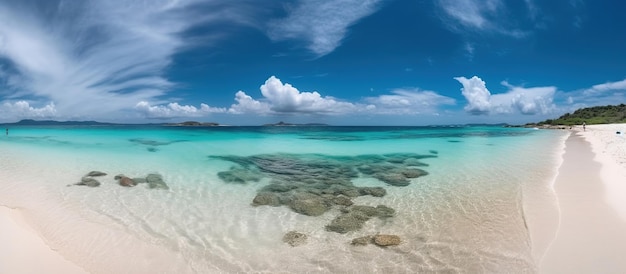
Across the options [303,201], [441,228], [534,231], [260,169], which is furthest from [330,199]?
[260,169]

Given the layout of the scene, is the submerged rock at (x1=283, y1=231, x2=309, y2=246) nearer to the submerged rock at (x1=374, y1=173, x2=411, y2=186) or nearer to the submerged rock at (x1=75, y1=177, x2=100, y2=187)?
the submerged rock at (x1=374, y1=173, x2=411, y2=186)

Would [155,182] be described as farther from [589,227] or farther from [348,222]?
[589,227]

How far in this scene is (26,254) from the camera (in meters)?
5.84

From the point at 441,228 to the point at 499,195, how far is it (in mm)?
4256

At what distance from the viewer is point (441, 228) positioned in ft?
24.0

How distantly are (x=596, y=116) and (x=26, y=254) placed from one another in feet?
477

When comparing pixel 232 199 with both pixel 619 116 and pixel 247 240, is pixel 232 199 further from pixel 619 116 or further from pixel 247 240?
pixel 619 116

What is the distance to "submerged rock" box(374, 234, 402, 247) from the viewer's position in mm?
6357

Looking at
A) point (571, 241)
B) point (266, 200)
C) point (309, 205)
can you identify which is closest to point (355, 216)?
point (309, 205)

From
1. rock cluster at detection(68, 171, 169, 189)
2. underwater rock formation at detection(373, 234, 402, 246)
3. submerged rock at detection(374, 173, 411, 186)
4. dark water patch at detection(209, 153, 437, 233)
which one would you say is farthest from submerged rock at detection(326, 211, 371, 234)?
rock cluster at detection(68, 171, 169, 189)

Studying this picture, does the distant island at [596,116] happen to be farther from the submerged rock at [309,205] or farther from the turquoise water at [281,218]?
the submerged rock at [309,205]

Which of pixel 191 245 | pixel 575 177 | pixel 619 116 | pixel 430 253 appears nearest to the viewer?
pixel 430 253

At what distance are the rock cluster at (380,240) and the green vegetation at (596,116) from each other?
118965 mm

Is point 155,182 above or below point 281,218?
above
